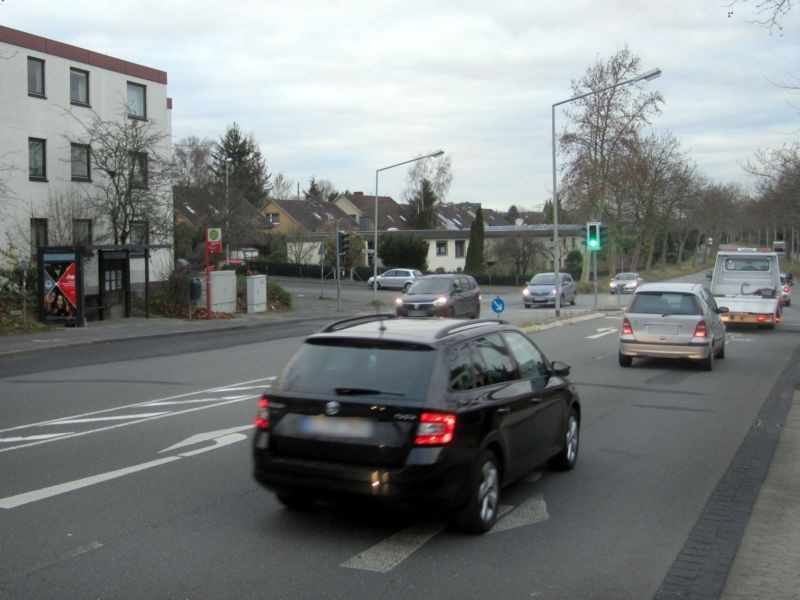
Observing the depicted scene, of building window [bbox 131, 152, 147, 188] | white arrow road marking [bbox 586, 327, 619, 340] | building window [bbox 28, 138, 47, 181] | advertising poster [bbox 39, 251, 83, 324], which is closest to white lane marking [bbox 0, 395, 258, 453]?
white arrow road marking [bbox 586, 327, 619, 340]

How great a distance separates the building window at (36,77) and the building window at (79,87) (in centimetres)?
135

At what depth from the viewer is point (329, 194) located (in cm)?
12594

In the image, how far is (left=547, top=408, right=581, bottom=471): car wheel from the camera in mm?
7863

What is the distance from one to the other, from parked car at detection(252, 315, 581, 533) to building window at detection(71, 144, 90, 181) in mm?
29483

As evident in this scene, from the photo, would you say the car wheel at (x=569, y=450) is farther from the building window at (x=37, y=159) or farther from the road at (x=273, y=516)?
the building window at (x=37, y=159)

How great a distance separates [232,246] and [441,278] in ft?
110

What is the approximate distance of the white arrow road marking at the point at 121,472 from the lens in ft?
22.1

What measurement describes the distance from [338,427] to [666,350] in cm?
1142

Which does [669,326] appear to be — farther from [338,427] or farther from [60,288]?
[60,288]

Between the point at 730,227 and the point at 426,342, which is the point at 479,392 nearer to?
the point at 426,342

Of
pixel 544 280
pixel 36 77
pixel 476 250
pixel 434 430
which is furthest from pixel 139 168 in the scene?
pixel 476 250

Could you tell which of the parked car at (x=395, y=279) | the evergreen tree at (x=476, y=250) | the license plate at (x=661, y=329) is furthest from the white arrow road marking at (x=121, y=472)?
the evergreen tree at (x=476, y=250)

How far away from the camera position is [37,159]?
31922mm

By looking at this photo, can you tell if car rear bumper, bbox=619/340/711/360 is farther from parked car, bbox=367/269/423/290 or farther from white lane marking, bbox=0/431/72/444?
parked car, bbox=367/269/423/290
